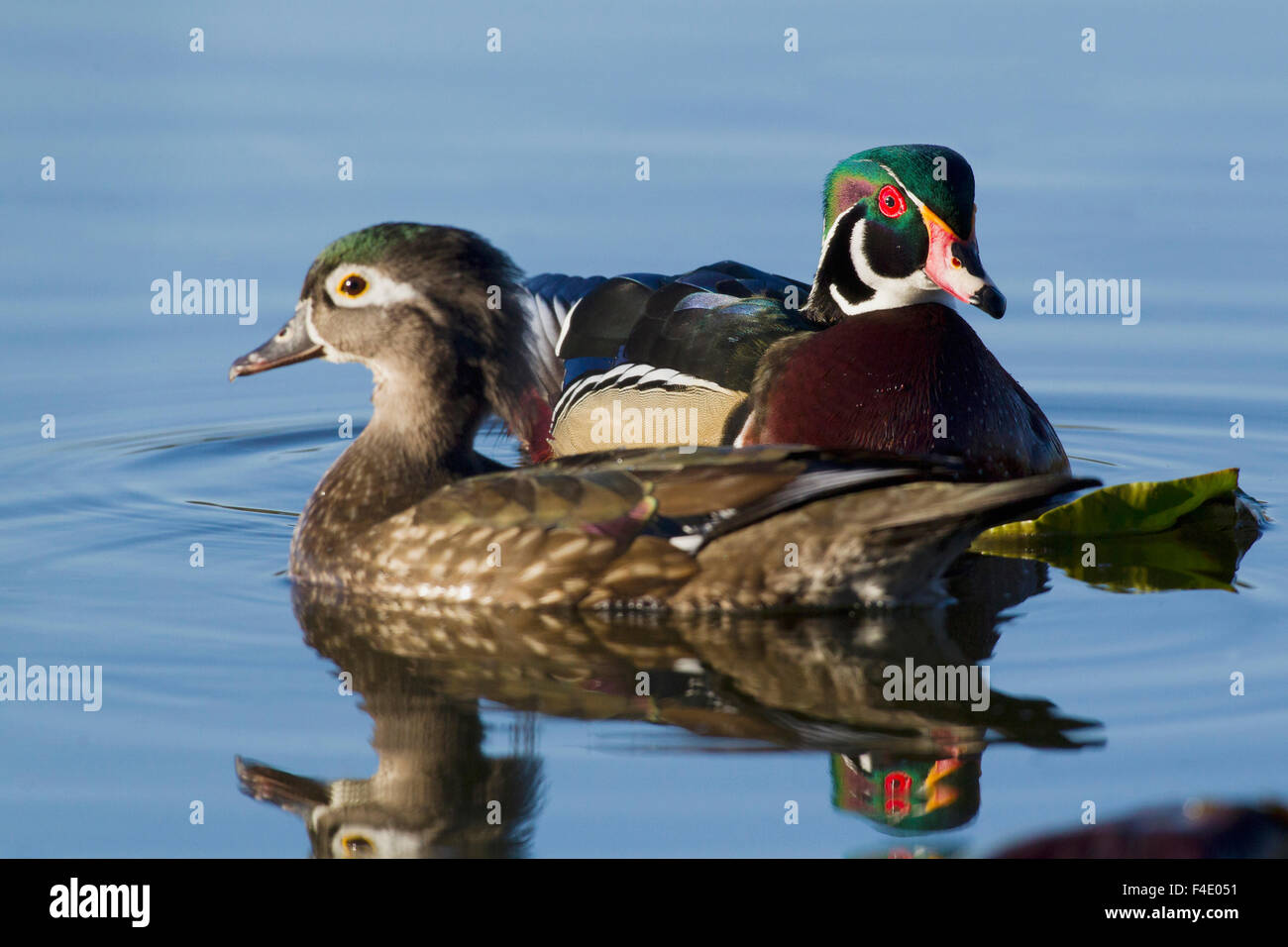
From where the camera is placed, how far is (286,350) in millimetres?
8164

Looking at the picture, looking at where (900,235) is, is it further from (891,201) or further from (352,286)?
(352,286)

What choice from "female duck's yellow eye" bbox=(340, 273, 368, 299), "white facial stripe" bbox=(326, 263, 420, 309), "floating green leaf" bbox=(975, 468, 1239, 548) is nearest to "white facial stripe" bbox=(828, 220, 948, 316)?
"floating green leaf" bbox=(975, 468, 1239, 548)

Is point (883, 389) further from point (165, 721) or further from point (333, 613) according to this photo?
point (165, 721)

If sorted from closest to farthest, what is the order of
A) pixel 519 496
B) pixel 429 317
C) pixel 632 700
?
pixel 632 700, pixel 519 496, pixel 429 317

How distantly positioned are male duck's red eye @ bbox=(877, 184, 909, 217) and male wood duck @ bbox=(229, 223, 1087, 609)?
62.8 inches

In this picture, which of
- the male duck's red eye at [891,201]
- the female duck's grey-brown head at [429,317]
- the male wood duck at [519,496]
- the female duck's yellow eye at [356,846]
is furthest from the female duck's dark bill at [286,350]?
the female duck's yellow eye at [356,846]

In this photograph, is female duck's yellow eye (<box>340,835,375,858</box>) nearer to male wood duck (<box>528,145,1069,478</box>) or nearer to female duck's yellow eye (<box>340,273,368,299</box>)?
female duck's yellow eye (<box>340,273,368,299</box>)

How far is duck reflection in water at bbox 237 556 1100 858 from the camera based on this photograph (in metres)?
5.73

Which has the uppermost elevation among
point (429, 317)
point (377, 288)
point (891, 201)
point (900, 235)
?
point (891, 201)

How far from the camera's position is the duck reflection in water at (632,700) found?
5.73 meters

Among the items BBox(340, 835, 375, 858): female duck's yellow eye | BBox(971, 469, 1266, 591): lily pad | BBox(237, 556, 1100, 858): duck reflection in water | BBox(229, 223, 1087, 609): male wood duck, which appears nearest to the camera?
BBox(340, 835, 375, 858): female duck's yellow eye

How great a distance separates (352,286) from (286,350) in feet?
1.42

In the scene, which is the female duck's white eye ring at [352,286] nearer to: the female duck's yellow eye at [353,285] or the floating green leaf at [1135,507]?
the female duck's yellow eye at [353,285]

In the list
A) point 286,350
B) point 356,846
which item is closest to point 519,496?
point 286,350
